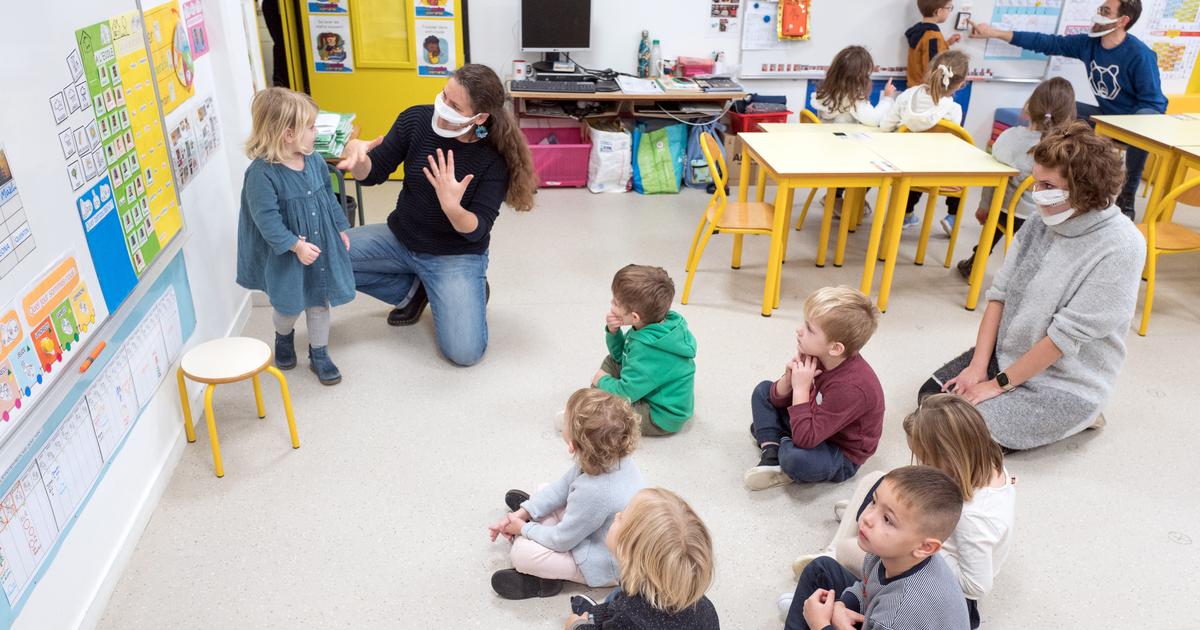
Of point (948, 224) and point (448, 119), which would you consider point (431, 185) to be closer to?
point (448, 119)

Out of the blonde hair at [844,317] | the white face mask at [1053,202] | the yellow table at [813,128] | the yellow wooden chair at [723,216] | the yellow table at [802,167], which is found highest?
the white face mask at [1053,202]

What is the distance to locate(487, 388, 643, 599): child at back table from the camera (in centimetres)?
186

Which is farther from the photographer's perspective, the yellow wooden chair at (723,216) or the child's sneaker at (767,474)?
the yellow wooden chair at (723,216)

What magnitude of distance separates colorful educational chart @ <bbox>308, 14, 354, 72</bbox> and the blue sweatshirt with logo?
14.1ft

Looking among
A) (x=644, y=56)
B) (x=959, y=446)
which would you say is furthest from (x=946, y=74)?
(x=959, y=446)


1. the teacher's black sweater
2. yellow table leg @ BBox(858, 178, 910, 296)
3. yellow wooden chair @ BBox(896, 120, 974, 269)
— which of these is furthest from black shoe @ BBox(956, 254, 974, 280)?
the teacher's black sweater

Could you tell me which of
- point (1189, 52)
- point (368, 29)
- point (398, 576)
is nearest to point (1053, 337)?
point (398, 576)

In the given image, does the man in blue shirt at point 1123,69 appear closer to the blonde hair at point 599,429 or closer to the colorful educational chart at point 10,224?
the blonde hair at point 599,429

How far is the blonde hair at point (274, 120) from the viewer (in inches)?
100

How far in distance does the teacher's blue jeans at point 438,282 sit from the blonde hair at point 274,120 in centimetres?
70

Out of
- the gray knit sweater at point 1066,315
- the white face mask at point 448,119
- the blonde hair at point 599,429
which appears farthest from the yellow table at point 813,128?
the blonde hair at point 599,429

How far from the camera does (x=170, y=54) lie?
8.33 ft

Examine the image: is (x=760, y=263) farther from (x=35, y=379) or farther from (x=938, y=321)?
(x=35, y=379)

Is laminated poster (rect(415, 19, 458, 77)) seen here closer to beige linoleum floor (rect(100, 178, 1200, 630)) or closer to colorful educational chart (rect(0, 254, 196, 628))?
beige linoleum floor (rect(100, 178, 1200, 630))
